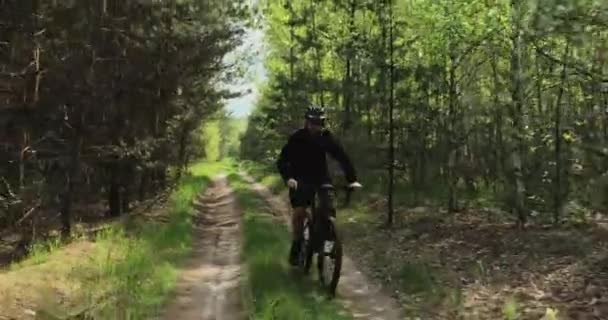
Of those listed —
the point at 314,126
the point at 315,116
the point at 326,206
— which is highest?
the point at 315,116

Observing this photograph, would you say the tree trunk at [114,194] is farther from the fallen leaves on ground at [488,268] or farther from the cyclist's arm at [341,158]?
the cyclist's arm at [341,158]

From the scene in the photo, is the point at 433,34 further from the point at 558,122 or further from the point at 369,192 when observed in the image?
the point at 369,192

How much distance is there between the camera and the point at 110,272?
426 inches

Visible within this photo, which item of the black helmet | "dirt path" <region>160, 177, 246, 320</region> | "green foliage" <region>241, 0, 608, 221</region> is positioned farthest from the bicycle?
"green foliage" <region>241, 0, 608, 221</region>

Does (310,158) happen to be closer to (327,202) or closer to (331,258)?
(327,202)

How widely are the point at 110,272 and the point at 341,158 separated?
13.4 ft

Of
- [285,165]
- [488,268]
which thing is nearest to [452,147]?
[488,268]

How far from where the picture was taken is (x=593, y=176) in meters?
8.63

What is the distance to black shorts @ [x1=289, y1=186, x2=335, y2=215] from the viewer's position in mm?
9914

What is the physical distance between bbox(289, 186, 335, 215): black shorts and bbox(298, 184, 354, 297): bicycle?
15 millimetres

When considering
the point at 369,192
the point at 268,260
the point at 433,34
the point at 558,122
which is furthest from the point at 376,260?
the point at 369,192

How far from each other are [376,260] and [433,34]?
5.90 metres

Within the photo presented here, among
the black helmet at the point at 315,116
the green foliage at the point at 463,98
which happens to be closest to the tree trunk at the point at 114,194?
the green foliage at the point at 463,98

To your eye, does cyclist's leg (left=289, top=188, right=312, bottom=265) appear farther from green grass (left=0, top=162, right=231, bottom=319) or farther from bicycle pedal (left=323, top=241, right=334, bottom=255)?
green grass (left=0, top=162, right=231, bottom=319)
